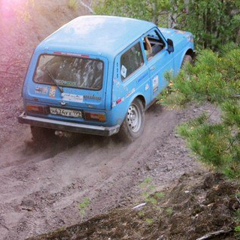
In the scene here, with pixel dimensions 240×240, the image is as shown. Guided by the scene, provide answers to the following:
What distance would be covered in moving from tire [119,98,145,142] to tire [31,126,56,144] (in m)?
1.22

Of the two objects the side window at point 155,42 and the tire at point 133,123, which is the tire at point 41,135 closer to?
the tire at point 133,123

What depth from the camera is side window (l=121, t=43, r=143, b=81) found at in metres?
8.87

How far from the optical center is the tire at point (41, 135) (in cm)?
934

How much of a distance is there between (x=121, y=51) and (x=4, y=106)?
3.10 m

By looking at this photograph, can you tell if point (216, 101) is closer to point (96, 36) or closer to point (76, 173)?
point (76, 173)

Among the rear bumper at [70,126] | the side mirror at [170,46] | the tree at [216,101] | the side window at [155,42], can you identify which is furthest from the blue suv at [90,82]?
the tree at [216,101]

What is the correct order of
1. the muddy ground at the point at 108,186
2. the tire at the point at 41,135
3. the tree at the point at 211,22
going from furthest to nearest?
the tree at the point at 211,22 → the tire at the point at 41,135 → the muddy ground at the point at 108,186

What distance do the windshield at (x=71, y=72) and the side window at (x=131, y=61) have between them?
0.47m

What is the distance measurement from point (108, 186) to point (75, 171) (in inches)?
27.5

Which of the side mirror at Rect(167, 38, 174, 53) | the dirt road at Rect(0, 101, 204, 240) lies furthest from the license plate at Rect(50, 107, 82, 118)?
the side mirror at Rect(167, 38, 174, 53)

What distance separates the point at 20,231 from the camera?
710cm

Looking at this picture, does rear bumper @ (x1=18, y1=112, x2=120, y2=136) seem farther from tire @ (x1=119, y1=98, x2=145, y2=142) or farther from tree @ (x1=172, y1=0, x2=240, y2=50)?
tree @ (x1=172, y1=0, x2=240, y2=50)

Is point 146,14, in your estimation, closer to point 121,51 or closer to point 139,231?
point 121,51

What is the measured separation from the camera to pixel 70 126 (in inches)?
343
